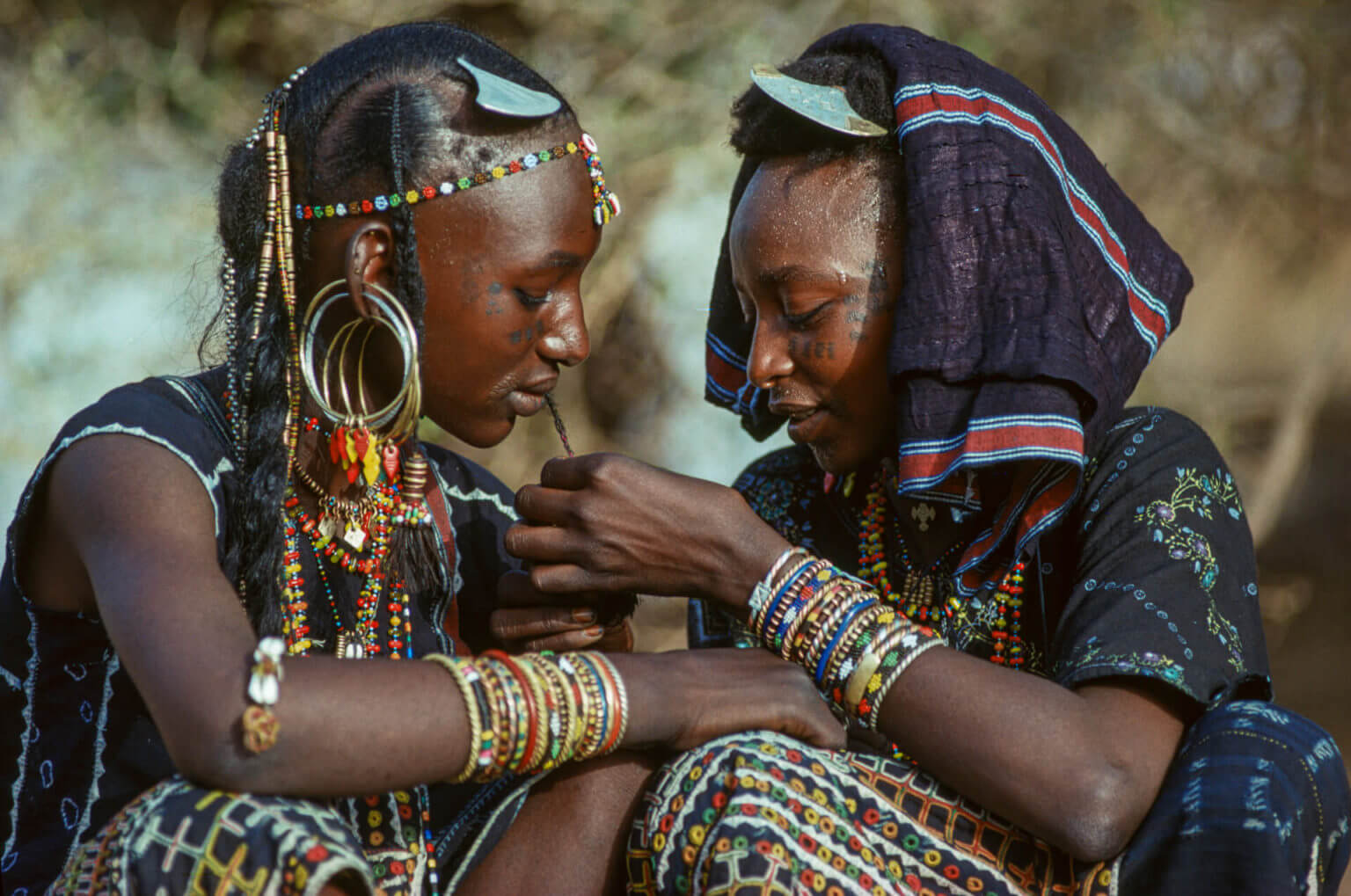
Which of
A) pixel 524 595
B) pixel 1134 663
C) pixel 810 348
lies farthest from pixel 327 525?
pixel 1134 663

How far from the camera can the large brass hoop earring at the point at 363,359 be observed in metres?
2.56

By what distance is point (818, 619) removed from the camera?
2.51 metres

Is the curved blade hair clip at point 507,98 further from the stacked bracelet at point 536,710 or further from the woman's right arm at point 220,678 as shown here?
the stacked bracelet at point 536,710

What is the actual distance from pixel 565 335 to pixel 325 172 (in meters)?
0.54

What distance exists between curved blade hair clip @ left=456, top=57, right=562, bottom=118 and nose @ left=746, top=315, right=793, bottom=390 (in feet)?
2.00

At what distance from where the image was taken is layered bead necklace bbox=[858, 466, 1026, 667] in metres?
2.82

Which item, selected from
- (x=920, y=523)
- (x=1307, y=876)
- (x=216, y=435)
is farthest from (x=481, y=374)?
(x=1307, y=876)

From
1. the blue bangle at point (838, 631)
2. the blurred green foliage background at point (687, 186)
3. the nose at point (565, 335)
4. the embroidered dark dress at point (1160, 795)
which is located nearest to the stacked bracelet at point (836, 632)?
the blue bangle at point (838, 631)

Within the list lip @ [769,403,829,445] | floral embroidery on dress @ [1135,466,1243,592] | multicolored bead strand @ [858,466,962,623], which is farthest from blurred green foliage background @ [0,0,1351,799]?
floral embroidery on dress @ [1135,466,1243,592]

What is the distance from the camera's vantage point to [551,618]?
265 cm

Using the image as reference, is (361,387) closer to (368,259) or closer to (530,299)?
(368,259)

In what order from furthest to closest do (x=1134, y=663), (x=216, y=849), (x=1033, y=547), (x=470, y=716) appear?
(x=1033, y=547), (x=1134, y=663), (x=470, y=716), (x=216, y=849)

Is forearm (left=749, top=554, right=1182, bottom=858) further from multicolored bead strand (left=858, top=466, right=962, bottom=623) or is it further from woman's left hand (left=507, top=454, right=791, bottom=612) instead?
multicolored bead strand (left=858, top=466, right=962, bottom=623)

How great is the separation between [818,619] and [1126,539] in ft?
1.97
